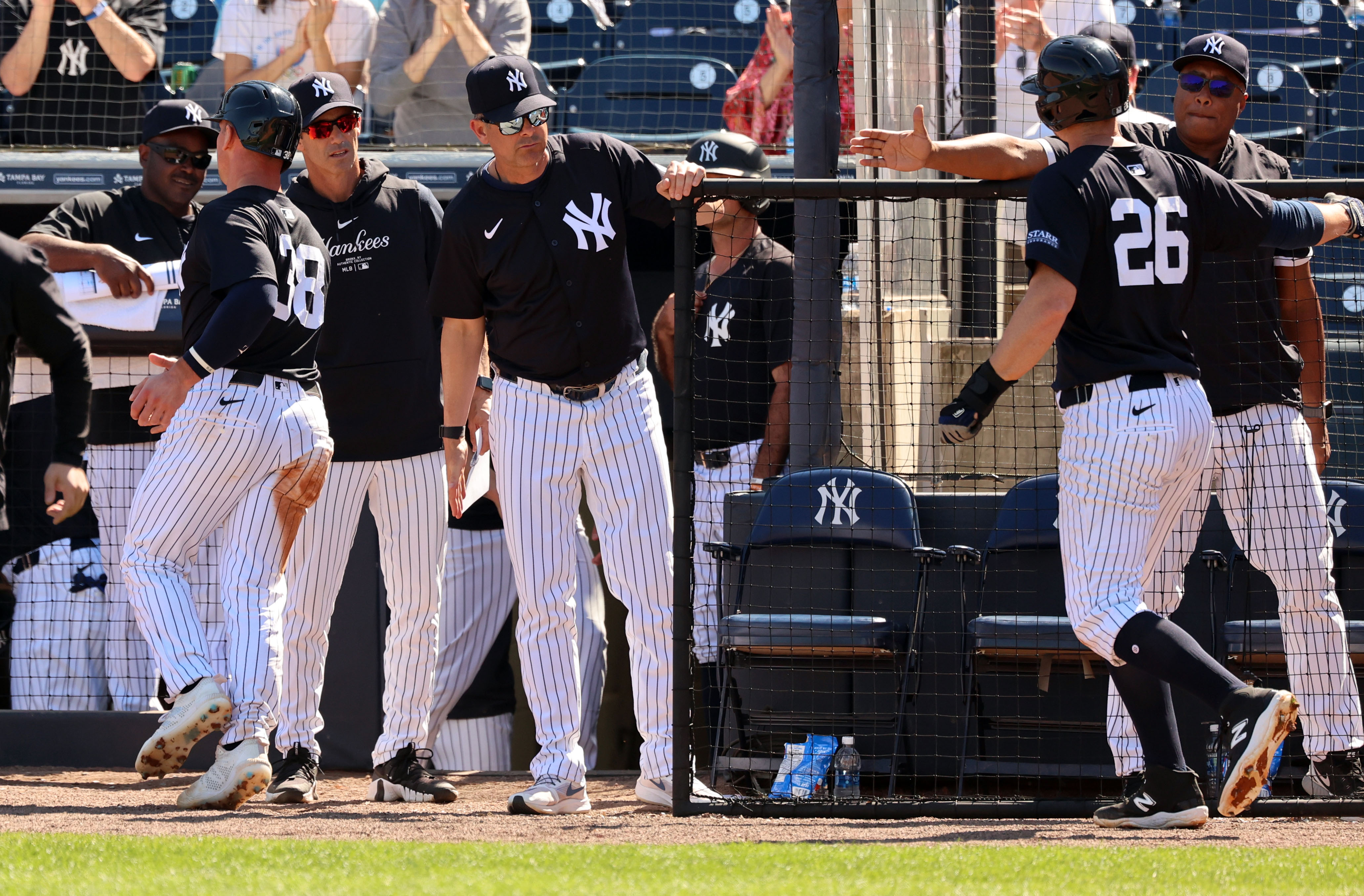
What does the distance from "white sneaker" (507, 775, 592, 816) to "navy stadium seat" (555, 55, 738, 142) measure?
446cm

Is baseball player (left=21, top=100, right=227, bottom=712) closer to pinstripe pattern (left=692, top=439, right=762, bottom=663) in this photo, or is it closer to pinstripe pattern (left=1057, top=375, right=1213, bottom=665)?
pinstripe pattern (left=692, top=439, right=762, bottom=663)

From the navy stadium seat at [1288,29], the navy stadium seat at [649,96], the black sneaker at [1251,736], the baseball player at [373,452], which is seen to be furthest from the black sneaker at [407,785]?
the navy stadium seat at [1288,29]

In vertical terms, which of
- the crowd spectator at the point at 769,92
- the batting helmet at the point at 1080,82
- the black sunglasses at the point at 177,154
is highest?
the crowd spectator at the point at 769,92

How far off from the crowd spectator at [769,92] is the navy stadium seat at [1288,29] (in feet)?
6.83

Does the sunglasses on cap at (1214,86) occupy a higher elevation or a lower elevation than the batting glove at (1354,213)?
higher

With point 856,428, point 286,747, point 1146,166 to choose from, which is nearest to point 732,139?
point 856,428

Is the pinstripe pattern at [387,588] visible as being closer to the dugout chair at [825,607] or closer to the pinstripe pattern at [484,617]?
the pinstripe pattern at [484,617]

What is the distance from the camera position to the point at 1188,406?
374 cm

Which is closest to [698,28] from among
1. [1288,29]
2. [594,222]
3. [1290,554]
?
[1288,29]

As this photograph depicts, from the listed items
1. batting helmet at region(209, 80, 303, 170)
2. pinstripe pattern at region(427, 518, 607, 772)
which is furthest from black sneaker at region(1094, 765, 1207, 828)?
batting helmet at region(209, 80, 303, 170)

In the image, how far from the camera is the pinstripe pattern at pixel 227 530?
4.09 meters

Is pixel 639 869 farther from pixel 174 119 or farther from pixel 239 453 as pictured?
pixel 174 119

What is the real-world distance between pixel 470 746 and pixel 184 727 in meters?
1.92

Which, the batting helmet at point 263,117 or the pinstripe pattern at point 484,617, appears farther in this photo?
the pinstripe pattern at point 484,617
